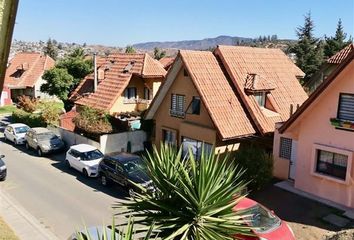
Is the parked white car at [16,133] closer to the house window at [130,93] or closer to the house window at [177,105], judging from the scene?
the house window at [130,93]

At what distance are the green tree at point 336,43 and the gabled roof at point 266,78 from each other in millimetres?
31477

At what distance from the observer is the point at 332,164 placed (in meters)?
16.8

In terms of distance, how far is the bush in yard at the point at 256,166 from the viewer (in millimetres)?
17328

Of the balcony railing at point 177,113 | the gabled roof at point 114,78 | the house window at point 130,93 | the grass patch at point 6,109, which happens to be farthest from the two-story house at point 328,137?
the grass patch at point 6,109

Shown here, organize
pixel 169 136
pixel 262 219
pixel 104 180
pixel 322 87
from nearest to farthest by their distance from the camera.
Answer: pixel 262 219
pixel 322 87
pixel 104 180
pixel 169 136

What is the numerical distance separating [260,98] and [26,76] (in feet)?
121

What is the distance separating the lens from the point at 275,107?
22.6m

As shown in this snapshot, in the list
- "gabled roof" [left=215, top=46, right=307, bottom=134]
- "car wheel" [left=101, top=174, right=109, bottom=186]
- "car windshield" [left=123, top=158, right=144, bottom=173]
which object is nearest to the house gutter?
"car windshield" [left=123, top=158, right=144, bottom=173]

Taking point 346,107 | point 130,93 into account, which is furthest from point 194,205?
point 130,93

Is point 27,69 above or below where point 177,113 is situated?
above

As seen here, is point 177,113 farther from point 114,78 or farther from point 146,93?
point 114,78

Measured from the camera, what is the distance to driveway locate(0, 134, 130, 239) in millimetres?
16047

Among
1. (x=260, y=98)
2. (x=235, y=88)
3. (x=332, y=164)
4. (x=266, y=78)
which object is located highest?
(x=266, y=78)

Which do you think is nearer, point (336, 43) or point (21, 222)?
point (21, 222)
